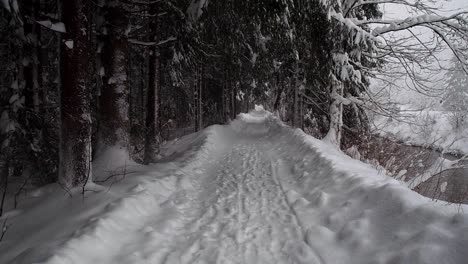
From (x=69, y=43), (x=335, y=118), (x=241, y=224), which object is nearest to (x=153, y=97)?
(x=69, y=43)

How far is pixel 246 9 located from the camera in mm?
6438

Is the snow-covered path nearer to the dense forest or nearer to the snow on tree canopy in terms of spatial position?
the dense forest

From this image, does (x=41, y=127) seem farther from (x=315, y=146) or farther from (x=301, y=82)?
(x=301, y=82)

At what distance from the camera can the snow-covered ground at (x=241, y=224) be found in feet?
9.89


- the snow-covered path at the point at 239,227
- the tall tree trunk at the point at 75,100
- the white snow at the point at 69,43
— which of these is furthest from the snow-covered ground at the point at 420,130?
the white snow at the point at 69,43

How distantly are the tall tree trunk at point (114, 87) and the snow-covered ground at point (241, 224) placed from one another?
3.12ft

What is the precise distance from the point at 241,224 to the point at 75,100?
334 centimetres

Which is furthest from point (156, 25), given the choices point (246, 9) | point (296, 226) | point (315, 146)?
point (296, 226)

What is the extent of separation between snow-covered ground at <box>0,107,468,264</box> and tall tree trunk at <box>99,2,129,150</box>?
37.4 inches

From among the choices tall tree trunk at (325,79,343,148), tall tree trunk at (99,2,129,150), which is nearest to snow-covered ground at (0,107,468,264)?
tall tree trunk at (99,2,129,150)

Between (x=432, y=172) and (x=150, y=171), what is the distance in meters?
6.09

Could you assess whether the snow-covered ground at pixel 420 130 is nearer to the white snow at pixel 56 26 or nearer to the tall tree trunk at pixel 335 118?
the tall tree trunk at pixel 335 118

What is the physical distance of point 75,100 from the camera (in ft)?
14.8

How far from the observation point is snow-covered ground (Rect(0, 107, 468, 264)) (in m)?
3.01
